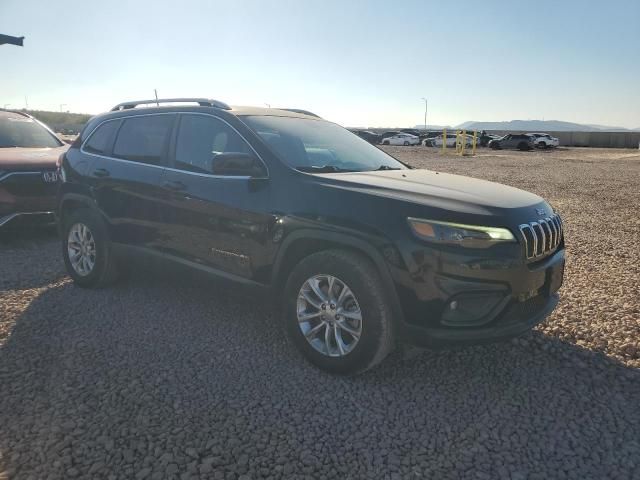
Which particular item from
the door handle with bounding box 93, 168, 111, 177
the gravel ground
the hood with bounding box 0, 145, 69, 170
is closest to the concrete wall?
the gravel ground

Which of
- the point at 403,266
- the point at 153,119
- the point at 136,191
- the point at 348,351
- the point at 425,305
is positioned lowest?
the point at 348,351

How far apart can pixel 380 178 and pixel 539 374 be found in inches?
66.8

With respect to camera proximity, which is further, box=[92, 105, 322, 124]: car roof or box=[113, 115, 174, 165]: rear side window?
box=[113, 115, 174, 165]: rear side window

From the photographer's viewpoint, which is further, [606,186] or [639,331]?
[606,186]

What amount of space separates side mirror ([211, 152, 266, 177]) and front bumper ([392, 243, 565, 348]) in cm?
129

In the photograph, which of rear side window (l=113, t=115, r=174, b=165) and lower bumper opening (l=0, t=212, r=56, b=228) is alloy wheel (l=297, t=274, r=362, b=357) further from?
lower bumper opening (l=0, t=212, r=56, b=228)

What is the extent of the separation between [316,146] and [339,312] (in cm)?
148

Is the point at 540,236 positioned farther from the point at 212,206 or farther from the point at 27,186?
the point at 27,186

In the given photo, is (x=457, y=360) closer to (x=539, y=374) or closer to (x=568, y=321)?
(x=539, y=374)

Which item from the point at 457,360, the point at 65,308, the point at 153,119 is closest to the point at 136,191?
the point at 153,119

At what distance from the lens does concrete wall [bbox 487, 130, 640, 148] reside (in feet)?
150

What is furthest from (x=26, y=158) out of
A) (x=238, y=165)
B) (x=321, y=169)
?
(x=321, y=169)

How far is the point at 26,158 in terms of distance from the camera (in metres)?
6.66

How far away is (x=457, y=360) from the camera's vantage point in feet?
12.0
